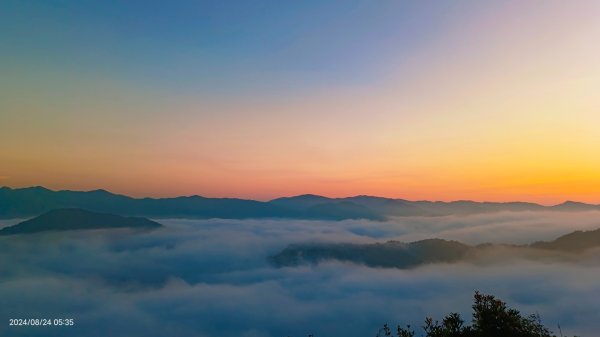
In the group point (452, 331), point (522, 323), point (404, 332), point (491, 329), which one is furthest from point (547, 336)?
point (404, 332)

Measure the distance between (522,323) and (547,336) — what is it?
2.60 meters

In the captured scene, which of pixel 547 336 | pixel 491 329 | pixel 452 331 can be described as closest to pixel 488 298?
pixel 491 329

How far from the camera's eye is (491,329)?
2405cm

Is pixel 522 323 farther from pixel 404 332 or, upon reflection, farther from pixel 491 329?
pixel 404 332

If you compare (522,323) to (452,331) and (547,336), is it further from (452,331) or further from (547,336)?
(452,331)

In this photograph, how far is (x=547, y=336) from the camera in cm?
2645

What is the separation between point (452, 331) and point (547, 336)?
908cm

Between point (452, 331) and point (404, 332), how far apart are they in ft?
11.5

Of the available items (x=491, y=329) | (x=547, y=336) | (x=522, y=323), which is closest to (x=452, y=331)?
(x=491, y=329)

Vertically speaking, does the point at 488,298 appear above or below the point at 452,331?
above

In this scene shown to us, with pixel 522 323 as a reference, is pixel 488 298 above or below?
above

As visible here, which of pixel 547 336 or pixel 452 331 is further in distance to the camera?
pixel 547 336

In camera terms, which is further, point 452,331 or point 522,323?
point 522,323

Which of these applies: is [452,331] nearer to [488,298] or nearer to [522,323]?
[488,298]
